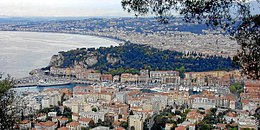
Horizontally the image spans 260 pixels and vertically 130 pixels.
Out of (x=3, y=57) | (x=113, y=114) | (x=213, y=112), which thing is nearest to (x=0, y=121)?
(x=113, y=114)

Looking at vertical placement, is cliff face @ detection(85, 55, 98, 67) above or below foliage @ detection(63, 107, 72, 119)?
below

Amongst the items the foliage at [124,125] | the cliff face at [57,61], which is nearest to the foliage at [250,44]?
the foliage at [124,125]

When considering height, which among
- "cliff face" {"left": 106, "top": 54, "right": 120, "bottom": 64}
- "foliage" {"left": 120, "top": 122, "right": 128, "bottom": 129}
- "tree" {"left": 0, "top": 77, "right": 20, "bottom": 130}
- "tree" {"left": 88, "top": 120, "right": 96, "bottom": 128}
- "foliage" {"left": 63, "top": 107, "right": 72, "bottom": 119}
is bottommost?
"cliff face" {"left": 106, "top": 54, "right": 120, "bottom": 64}

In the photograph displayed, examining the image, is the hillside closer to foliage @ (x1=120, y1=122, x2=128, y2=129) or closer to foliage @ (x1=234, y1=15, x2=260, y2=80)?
foliage @ (x1=120, y1=122, x2=128, y2=129)

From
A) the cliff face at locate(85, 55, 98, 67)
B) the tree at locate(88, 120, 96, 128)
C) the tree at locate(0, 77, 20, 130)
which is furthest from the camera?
the cliff face at locate(85, 55, 98, 67)

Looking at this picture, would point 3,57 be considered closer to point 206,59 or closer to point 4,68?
point 4,68

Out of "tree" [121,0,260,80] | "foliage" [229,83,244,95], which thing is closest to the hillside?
"foliage" [229,83,244,95]

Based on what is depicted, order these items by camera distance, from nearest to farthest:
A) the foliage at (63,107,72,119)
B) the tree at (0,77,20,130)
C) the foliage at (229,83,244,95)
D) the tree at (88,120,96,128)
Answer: the tree at (0,77,20,130), the tree at (88,120,96,128), the foliage at (63,107,72,119), the foliage at (229,83,244,95)
